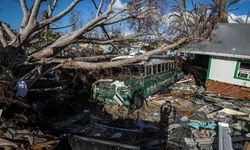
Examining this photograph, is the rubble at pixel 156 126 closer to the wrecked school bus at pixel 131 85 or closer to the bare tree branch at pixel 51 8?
the wrecked school bus at pixel 131 85

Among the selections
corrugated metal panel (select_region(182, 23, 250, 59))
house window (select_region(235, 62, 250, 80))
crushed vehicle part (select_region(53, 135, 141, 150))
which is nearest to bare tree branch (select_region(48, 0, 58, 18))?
crushed vehicle part (select_region(53, 135, 141, 150))

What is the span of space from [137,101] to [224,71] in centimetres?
623

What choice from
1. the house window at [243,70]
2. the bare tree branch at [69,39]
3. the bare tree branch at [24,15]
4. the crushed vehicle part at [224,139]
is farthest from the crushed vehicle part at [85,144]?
the house window at [243,70]

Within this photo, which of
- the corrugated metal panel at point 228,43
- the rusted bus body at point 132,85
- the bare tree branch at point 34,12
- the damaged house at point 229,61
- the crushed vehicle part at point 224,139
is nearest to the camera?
the crushed vehicle part at point 224,139

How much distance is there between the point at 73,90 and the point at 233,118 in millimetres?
8464

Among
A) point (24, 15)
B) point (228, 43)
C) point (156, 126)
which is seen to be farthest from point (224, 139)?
point (228, 43)

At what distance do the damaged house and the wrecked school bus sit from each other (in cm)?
366

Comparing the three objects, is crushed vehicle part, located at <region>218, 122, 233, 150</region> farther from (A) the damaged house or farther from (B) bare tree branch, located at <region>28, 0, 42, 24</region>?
(B) bare tree branch, located at <region>28, 0, 42, 24</region>

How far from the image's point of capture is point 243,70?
12.8m

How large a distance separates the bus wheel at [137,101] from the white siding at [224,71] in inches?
223

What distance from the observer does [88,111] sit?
1090 cm

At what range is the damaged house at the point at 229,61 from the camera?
12719 mm

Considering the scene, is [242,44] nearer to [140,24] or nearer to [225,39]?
[225,39]

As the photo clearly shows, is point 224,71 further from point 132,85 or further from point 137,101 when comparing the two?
point 132,85
